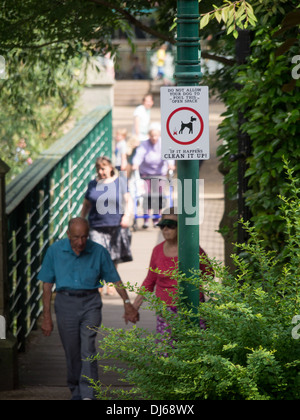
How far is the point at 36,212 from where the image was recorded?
10.7 meters

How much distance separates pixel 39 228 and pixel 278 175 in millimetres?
4033

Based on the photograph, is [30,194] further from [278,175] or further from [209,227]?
[209,227]

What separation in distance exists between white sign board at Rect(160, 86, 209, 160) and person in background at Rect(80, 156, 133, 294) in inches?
199

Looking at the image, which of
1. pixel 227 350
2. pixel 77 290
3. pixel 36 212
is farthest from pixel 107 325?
pixel 227 350

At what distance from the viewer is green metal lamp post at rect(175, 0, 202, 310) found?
20.2 feet

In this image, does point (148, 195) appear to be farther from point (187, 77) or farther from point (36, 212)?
point (187, 77)

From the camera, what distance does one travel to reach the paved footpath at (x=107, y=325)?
860 centimetres
